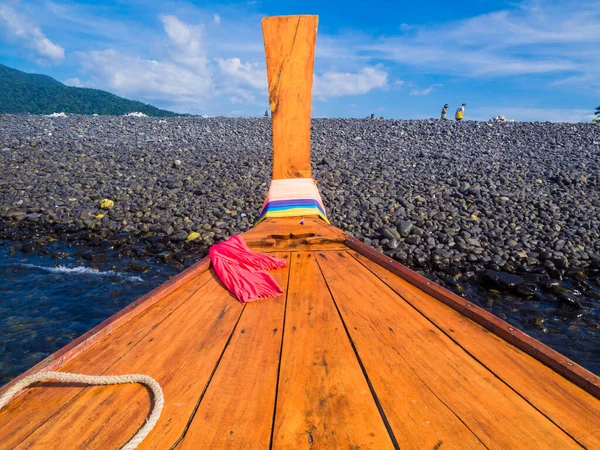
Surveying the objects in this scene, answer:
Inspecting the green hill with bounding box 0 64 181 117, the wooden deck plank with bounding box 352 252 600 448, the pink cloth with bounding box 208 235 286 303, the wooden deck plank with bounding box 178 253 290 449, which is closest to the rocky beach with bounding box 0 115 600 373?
the wooden deck plank with bounding box 352 252 600 448

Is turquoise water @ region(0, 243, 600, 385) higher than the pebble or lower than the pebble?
lower

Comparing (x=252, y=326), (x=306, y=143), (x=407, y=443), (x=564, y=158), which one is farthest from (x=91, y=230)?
(x=564, y=158)

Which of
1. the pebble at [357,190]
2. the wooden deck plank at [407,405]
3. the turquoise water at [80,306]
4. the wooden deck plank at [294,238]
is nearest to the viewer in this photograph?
the wooden deck plank at [407,405]

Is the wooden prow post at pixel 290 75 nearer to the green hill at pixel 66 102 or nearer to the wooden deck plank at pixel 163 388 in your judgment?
the wooden deck plank at pixel 163 388

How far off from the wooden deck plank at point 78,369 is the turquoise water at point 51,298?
251 cm

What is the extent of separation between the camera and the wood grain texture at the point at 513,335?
1540 mm

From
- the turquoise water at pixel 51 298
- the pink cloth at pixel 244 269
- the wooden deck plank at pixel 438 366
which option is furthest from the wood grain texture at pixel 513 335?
the turquoise water at pixel 51 298

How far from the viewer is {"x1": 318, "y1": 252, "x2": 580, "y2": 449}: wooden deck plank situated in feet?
4.33

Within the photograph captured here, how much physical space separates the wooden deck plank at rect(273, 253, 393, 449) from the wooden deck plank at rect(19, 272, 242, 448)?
0.33 m

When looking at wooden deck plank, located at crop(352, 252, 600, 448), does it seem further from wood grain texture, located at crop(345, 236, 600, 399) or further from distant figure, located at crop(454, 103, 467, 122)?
distant figure, located at crop(454, 103, 467, 122)

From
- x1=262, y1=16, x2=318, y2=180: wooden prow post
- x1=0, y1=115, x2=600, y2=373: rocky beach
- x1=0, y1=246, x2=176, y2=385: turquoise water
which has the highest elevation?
x1=262, y1=16, x2=318, y2=180: wooden prow post

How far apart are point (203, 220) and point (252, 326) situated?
5.42 metres

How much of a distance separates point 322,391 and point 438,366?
0.52m

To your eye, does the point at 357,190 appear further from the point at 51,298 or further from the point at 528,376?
the point at 528,376
